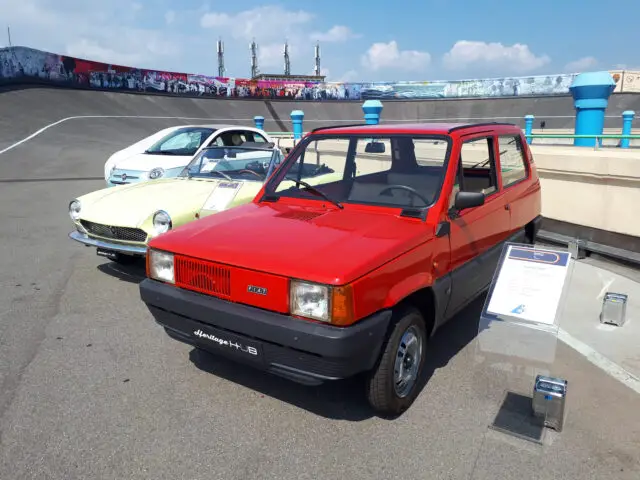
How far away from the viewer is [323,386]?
347 centimetres

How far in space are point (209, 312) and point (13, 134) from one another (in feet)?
66.6

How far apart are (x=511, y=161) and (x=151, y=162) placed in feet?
20.2

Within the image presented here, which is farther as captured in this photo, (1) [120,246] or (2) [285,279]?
(1) [120,246]

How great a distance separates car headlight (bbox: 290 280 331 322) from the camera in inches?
104

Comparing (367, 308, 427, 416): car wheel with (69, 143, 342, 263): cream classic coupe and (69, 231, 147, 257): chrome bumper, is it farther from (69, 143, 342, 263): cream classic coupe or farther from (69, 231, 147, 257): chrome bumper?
(69, 231, 147, 257): chrome bumper

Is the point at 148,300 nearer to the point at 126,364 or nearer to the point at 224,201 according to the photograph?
the point at 126,364

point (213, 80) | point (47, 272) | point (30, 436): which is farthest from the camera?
point (213, 80)

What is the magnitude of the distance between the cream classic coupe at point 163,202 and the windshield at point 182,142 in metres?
2.66

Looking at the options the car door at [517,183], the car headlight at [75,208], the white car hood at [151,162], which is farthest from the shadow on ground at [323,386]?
the white car hood at [151,162]

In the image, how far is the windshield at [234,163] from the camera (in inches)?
248

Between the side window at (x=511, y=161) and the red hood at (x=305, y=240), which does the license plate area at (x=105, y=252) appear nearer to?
the red hood at (x=305, y=240)

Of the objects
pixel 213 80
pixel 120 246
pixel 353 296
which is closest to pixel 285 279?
pixel 353 296

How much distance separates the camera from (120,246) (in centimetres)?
514

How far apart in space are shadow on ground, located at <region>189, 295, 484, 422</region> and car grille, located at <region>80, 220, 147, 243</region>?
171cm
